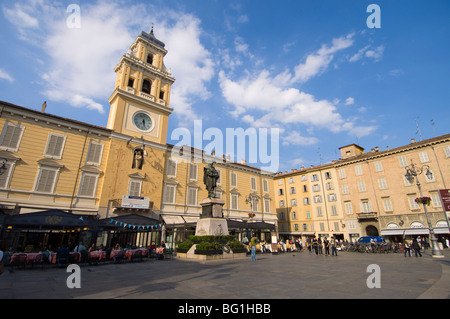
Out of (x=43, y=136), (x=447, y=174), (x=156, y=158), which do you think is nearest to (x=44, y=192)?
(x=43, y=136)

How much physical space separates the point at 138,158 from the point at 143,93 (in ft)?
Result: 26.3

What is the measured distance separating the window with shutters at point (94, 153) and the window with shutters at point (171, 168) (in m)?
7.07

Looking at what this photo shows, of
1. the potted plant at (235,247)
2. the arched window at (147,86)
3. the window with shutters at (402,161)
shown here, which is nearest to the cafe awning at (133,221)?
the potted plant at (235,247)

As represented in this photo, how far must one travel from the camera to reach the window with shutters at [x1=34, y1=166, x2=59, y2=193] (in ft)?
59.9

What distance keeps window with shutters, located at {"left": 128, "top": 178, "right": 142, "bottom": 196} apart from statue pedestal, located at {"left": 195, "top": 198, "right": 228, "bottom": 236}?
31.3ft

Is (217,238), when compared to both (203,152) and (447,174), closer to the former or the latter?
(203,152)

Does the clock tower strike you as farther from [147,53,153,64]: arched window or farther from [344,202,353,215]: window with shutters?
[344,202,353,215]: window with shutters

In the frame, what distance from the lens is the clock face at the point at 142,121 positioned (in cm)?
2464

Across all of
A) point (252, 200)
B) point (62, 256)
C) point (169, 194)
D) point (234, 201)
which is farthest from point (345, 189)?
point (62, 256)

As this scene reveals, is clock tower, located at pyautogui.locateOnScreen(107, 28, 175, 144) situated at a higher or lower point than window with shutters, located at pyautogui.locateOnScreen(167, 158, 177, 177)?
higher

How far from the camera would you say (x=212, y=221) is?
15.3m

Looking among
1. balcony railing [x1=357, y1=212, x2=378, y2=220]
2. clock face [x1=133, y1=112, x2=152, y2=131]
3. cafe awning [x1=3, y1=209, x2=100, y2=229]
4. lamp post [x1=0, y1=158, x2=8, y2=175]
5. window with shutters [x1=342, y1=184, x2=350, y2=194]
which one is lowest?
cafe awning [x1=3, y1=209, x2=100, y2=229]

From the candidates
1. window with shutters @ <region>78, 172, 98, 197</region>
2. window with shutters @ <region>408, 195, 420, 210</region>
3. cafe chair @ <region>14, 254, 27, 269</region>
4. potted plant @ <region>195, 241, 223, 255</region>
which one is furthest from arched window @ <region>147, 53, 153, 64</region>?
window with shutters @ <region>408, 195, 420, 210</region>

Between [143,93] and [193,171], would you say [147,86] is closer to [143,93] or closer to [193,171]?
[143,93]
